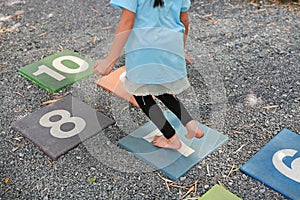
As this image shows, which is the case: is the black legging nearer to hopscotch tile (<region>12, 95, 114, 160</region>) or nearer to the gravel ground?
the gravel ground

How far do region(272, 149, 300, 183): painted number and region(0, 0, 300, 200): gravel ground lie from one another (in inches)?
4.9

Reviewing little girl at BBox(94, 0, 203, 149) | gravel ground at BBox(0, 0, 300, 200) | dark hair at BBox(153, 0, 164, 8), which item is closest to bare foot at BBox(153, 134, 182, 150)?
gravel ground at BBox(0, 0, 300, 200)

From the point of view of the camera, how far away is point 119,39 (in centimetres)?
162

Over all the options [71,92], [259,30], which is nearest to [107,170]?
[71,92]

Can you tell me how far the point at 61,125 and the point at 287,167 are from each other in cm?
121

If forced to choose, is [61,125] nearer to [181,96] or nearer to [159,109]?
[159,109]

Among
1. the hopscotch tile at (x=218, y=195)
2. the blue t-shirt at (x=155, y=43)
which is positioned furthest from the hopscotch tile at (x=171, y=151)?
the blue t-shirt at (x=155, y=43)

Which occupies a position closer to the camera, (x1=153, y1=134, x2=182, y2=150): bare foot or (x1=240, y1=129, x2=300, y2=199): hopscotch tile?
(x1=240, y1=129, x2=300, y2=199): hopscotch tile

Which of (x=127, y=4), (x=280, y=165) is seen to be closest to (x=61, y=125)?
(x=127, y=4)

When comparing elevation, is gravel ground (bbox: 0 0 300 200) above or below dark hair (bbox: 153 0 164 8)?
below

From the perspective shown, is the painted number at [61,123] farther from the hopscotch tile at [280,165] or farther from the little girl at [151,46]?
the hopscotch tile at [280,165]

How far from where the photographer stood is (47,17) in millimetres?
3406

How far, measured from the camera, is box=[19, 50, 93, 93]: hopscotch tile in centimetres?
250

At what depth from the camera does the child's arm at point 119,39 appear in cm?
155
